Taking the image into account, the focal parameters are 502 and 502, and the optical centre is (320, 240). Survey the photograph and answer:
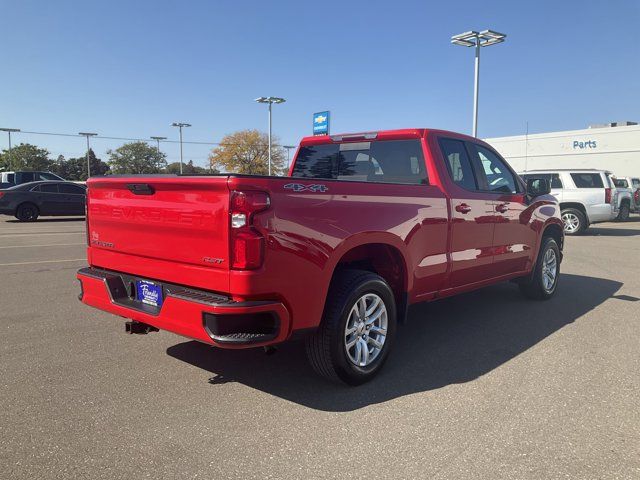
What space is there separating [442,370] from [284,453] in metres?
1.73

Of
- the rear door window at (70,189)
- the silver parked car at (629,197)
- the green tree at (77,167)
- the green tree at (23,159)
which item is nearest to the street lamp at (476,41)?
the silver parked car at (629,197)

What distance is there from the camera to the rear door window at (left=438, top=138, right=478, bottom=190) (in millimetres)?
4785

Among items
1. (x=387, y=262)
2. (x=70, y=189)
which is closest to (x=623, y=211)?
(x=387, y=262)

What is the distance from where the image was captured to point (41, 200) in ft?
59.2

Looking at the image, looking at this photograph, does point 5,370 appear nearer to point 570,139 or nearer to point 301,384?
point 301,384

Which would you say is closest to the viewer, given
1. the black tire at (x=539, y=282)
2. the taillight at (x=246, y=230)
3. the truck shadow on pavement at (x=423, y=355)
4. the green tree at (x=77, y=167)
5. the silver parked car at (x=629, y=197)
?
the taillight at (x=246, y=230)

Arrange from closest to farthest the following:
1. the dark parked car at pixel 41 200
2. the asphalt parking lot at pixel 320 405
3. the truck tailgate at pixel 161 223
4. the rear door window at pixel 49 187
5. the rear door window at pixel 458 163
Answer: the asphalt parking lot at pixel 320 405 → the truck tailgate at pixel 161 223 → the rear door window at pixel 458 163 → the dark parked car at pixel 41 200 → the rear door window at pixel 49 187

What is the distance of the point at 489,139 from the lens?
40500mm

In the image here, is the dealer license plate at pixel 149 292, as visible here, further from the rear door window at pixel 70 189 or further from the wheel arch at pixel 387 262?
the rear door window at pixel 70 189

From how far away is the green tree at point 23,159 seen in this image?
81438 mm

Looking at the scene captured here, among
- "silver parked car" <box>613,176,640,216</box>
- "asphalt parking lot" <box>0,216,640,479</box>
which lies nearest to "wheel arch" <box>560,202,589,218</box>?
"silver parked car" <box>613,176,640,216</box>

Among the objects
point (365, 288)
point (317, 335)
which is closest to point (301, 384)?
point (317, 335)

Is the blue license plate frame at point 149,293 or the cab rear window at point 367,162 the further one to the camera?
the cab rear window at point 367,162

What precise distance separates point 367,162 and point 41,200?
16.7 meters
